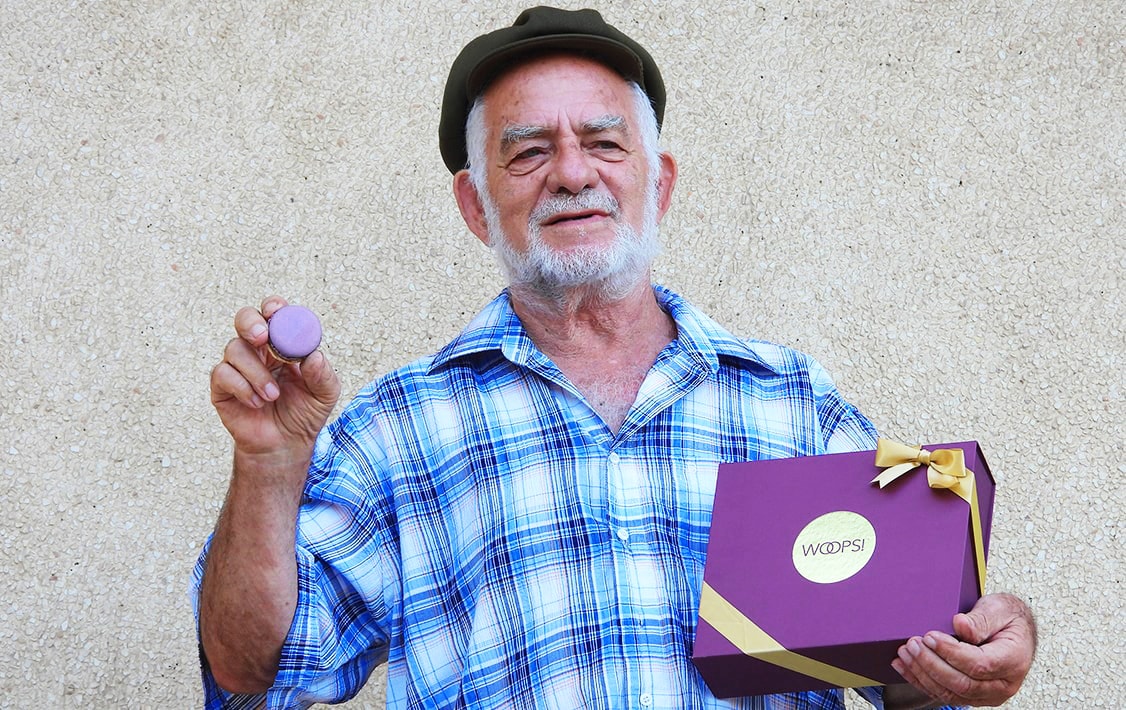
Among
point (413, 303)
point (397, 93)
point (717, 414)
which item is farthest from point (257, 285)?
point (717, 414)

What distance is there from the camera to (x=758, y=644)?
155cm

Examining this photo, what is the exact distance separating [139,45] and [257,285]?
1.82 feet

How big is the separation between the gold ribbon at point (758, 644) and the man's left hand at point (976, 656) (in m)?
0.09

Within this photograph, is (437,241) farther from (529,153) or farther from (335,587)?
(335,587)

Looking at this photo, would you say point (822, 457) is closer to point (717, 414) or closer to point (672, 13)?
point (717, 414)

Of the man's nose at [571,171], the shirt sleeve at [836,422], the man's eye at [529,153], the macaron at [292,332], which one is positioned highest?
the man's eye at [529,153]

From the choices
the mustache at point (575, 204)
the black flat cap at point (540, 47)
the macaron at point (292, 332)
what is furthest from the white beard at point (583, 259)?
the macaron at point (292, 332)

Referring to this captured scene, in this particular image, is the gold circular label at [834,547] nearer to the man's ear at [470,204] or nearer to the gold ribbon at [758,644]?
the gold ribbon at [758,644]

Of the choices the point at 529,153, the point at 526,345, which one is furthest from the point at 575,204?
the point at 526,345

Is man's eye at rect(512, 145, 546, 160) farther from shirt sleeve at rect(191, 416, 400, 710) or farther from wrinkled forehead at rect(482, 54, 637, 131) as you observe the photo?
shirt sleeve at rect(191, 416, 400, 710)

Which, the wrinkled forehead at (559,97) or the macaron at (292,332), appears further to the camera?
the wrinkled forehead at (559,97)

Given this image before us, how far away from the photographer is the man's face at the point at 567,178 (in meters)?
2.02

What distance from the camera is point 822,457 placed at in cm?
168

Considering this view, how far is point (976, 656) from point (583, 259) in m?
0.84
